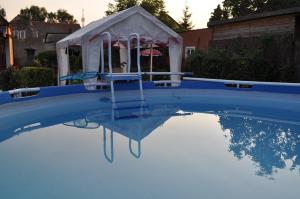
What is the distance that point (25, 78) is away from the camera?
32.3 ft

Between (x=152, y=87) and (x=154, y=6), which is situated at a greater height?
(x=154, y=6)

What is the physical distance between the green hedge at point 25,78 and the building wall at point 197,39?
9.34m

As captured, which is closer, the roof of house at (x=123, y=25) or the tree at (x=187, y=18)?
the roof of house at (x=123, y=25)

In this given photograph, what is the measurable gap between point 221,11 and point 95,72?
90.3 feet

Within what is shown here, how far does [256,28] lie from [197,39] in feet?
16.4

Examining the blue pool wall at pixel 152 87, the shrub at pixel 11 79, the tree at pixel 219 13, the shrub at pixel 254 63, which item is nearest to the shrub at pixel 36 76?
the shrub at pixel 11 79

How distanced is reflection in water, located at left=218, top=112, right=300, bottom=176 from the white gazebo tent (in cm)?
413

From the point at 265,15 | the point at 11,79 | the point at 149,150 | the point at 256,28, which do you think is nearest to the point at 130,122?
the point at 149,150

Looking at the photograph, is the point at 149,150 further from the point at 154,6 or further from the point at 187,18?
the point at 187,18

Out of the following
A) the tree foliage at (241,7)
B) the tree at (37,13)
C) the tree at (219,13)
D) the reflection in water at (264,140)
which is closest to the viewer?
the reflection in water at (264,140)

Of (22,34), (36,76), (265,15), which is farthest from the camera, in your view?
(22,34)

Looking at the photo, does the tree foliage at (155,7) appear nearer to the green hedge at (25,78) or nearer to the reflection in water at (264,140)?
the green hedge at (25,78)

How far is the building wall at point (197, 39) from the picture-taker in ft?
57.8

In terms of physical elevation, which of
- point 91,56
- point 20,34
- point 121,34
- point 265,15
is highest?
point 20,34
